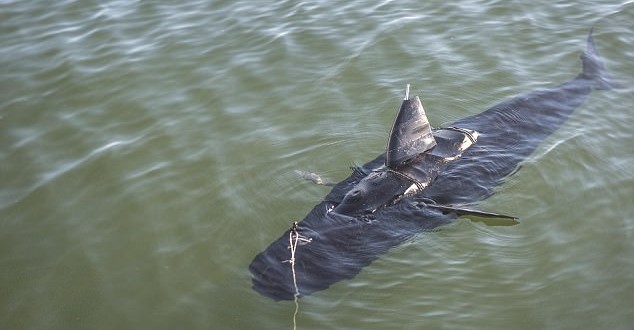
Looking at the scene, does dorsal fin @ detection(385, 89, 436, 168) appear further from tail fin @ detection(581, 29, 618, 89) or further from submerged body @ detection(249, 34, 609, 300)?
tail fin @ detection(581, 29, 618, 89)

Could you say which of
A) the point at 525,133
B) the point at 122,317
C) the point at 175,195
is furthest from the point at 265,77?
the point at 122,317

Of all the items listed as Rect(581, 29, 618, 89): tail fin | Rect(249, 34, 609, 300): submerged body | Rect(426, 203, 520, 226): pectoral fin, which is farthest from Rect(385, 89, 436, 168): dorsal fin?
Rect(581, 29, 618, 89): tail fin

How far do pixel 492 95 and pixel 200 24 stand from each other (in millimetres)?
4743

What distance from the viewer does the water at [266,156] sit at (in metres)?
5.96

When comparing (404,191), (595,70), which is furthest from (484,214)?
(595,70)

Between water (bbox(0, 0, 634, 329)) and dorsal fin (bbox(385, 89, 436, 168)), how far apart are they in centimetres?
85

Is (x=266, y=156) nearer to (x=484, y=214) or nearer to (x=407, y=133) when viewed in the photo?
(x=407, y=133)

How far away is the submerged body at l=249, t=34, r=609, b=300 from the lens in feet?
19.9

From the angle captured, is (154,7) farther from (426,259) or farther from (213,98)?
(426,259)

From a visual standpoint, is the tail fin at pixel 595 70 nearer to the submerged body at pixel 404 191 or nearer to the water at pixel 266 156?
the water at pixel 266 156

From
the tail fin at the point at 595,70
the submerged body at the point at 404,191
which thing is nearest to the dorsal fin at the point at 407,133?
the submerged body at the point at 404,191

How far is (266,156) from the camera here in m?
7.85

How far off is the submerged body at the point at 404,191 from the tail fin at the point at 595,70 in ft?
2.68

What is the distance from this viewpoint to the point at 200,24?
1065cm
